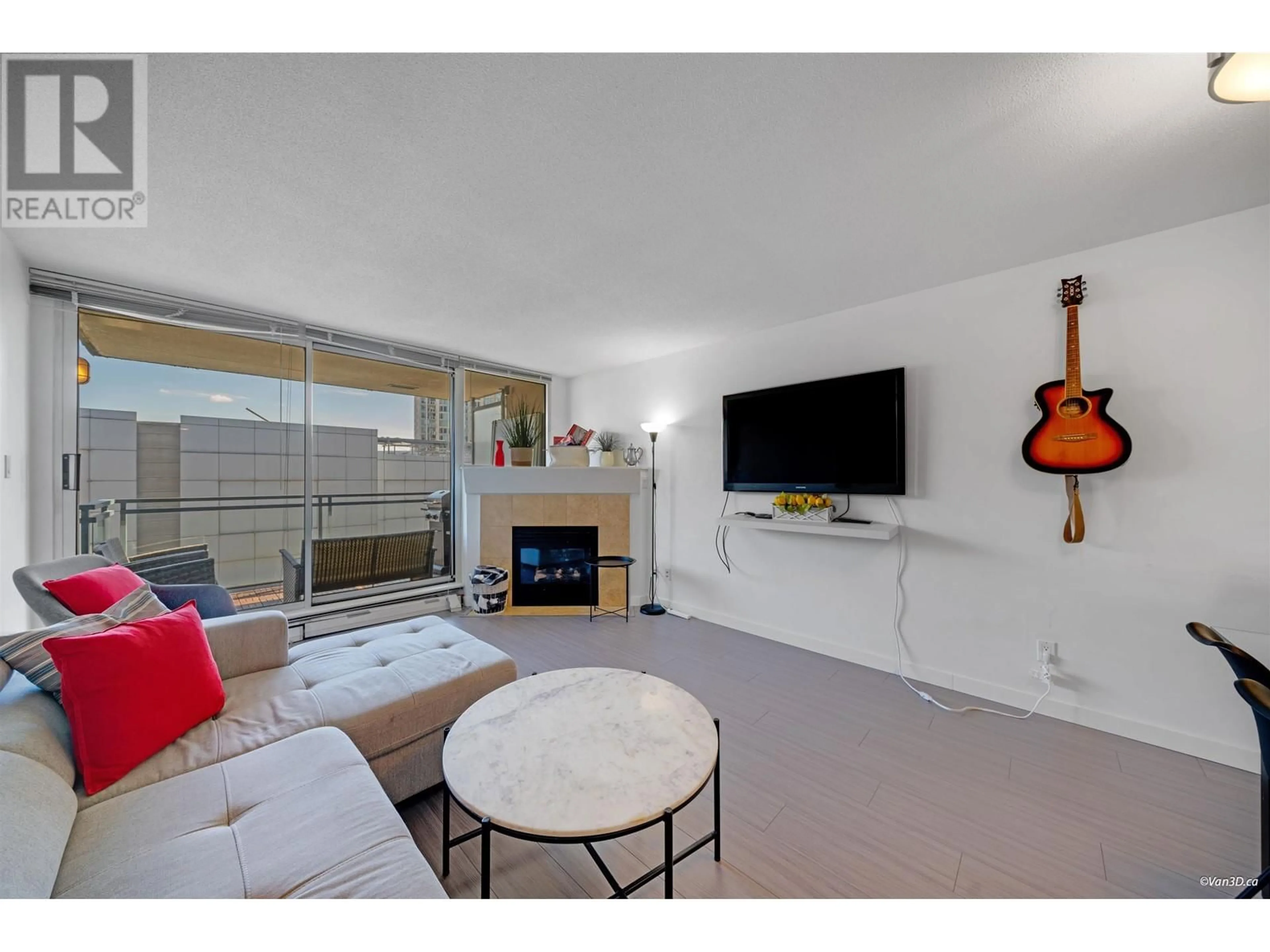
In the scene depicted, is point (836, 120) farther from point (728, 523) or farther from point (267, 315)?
point (267, 315)

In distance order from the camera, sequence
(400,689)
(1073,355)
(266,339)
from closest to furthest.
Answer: (400,689), (1073,355), (266,339)

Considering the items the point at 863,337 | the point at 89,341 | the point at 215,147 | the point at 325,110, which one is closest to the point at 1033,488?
the point at 863,337

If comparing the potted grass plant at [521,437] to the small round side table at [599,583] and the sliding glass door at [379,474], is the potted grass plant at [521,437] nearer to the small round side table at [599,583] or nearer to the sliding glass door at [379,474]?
the sliding glass door at [379,474]

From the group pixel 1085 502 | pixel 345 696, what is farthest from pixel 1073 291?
pixel 345 696

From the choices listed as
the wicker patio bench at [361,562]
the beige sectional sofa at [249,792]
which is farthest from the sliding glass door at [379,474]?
the beige sectional sofa at [249,792]

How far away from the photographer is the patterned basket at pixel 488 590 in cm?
405

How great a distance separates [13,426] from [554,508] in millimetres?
3167

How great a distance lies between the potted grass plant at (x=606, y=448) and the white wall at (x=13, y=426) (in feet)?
11.6

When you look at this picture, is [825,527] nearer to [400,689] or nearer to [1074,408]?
[1074,408]

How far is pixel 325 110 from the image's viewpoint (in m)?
1.34

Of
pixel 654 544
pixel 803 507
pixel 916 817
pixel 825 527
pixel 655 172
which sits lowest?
pixel 916 817

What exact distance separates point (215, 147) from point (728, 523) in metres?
3.19

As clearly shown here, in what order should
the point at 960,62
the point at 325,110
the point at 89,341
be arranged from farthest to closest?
the point at 89,341
the point at 325,110
the point at 960,62

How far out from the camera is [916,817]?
5.27 ft
